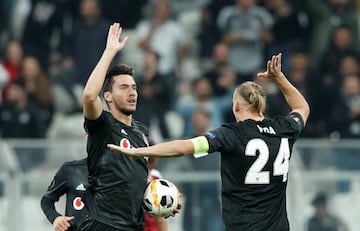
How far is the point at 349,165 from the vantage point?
587 inches

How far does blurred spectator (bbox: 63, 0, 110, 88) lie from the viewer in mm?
17547

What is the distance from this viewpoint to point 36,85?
56.4 feet

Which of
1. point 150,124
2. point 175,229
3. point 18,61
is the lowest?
point 175,229

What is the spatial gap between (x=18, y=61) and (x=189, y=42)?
8.11 ft

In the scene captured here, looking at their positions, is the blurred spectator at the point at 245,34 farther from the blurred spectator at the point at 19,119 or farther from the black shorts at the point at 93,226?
the black shorts at the point at 93,226

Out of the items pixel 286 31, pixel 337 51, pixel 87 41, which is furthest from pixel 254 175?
pixel 286 31

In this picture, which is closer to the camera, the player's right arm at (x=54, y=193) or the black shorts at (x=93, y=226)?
the black shorts at (x=93, y=226)

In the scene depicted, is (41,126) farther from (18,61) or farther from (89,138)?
(89,138)

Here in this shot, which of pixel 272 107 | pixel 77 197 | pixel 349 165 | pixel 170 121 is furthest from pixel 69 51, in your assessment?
pixel 77 197

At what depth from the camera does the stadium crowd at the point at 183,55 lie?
16672 mm

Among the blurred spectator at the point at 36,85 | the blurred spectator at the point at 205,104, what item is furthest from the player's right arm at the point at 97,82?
the blurred spectator at the point at 36,85

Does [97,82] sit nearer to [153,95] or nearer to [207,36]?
Result: [153,95]

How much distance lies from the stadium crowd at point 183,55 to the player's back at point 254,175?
6261 millimetres

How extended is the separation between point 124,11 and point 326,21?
9.35ft
